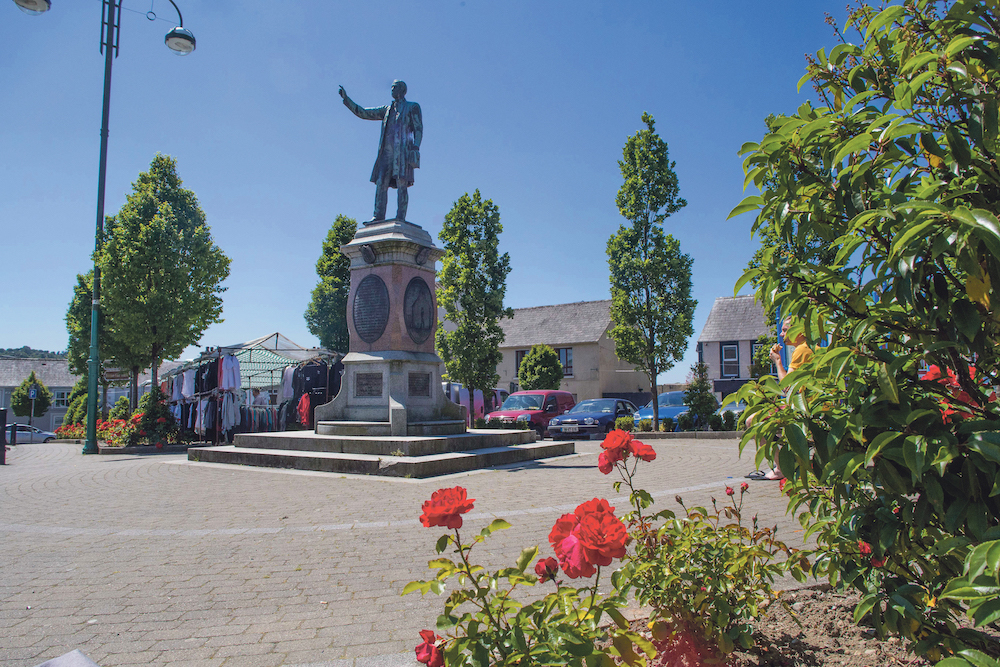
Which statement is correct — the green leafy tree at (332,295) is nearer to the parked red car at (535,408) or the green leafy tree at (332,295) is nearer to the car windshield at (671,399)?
the parked red car at (535,408)

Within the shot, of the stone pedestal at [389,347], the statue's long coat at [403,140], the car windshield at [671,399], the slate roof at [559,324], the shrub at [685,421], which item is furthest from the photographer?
the slate roof at [559,324]

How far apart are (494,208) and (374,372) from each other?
39.4ft

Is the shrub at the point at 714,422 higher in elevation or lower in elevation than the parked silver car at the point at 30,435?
higher

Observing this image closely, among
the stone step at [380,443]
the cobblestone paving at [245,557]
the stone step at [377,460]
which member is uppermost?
the stone step at [380,443]

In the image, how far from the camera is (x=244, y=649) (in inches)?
117

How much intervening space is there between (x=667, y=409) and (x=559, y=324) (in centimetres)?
1994

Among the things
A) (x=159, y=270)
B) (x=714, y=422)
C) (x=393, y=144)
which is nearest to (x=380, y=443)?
(x=393, y=144)

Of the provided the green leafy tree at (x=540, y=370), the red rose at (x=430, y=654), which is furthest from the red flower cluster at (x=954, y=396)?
the green leafy tree at (x=540, y=370)

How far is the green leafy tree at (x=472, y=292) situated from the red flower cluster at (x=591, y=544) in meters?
19.5

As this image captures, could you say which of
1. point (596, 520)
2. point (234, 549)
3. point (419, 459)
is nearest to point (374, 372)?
point (419, 459)

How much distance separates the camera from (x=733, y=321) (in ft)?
130

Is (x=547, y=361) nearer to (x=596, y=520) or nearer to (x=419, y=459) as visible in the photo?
(x=419, y=459)

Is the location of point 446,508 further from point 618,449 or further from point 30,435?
point 30,435

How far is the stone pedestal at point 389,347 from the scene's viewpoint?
11297 mm
